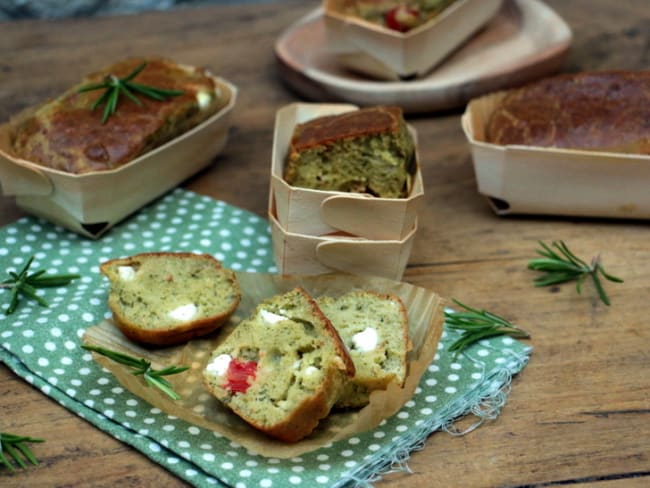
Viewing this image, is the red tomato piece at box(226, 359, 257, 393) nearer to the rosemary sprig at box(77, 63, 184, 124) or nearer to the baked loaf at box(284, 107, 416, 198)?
the baked loaf at box(284, 107, 416, 198)

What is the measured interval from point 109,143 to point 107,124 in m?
0.09

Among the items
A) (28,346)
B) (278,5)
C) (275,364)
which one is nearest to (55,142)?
(28,346)

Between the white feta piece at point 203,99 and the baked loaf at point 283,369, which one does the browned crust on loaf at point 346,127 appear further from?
the baked loaf at point 283,369

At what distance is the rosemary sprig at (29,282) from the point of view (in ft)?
8.27

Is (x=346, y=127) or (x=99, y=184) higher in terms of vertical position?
(x=346, y=127)

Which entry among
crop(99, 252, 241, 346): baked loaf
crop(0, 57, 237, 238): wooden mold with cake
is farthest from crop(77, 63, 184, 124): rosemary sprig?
crop(99, 252, 241, 346): baked loaf

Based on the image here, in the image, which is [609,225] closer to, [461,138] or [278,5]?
[461,138]

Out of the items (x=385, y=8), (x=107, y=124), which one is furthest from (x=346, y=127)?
(x=385, y=8)

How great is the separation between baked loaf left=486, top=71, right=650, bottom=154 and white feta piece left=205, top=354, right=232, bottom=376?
4.08ft

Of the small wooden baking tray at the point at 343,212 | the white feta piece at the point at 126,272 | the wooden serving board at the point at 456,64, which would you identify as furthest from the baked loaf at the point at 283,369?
the wooden serving board at the point at 456,64

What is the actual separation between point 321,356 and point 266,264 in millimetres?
794

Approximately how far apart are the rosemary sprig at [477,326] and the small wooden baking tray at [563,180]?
1.84 ft

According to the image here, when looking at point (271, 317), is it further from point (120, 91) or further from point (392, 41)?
point (392, 41)

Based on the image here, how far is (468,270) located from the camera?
9.00 feet
